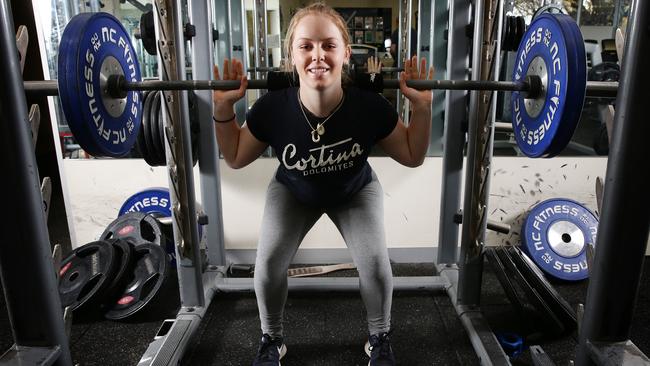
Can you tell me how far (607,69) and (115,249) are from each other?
3.01 m

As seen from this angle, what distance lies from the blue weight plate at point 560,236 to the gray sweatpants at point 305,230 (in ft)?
3.68

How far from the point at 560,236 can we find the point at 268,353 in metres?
1.57

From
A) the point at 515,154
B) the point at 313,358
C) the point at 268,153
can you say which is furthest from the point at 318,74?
the point at 515,154

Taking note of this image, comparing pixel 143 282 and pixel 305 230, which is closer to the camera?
pixel 305 230

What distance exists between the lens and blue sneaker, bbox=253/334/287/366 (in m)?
1.49

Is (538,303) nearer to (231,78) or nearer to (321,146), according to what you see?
(321,146)

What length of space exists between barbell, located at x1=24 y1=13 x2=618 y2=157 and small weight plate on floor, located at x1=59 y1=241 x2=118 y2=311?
87 centimetres

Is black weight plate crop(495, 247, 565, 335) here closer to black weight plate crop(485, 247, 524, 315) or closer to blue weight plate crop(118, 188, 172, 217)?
black weight plate crop(485, 247, 524, 315)

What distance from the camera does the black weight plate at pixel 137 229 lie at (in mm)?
2137

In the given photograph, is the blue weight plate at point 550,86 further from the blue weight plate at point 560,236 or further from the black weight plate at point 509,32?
the blue weight plate at point 560,236

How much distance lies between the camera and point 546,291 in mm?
1651

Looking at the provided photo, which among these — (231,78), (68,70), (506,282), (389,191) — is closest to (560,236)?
(506,282)

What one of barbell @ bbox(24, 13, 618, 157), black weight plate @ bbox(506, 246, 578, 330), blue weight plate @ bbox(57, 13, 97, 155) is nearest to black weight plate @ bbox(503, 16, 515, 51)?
barbell @ bbox(24, 13, 618, 157)

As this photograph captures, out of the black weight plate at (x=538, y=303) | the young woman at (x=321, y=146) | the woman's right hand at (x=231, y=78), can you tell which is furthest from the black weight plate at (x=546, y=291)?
the woman's right hand at (x=231, y=78)
